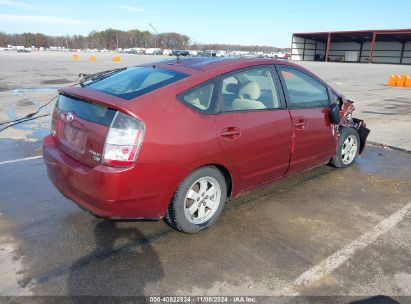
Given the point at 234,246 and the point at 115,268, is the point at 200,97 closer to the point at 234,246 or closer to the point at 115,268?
the point at 234,246

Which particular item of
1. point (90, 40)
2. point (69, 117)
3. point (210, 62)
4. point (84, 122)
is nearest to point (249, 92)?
point (210, 62)

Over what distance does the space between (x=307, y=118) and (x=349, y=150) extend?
1578mm

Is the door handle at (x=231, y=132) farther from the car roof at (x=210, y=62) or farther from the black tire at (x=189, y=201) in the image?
the car roof at (x=210, y=62)

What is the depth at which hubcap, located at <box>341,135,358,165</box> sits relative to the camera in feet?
17.5

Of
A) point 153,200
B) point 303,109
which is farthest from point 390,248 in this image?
point 153,200

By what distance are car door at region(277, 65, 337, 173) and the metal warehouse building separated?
6005cm

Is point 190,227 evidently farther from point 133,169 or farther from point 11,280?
point 11,280

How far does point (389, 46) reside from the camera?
62.8 m

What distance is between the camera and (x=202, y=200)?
3453 mm

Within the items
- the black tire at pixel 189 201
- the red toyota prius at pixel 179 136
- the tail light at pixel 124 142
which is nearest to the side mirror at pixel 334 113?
the red toyota prius at pixel 179 136

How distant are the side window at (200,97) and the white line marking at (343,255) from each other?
1620 mm

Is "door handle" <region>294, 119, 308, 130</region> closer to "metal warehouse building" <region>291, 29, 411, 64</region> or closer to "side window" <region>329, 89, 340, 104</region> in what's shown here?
"side window" <region>329, 89, 340, 104</region>

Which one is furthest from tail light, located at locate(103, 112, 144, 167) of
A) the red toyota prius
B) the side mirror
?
the side mirror

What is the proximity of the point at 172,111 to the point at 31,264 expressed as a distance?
168 centimetres
